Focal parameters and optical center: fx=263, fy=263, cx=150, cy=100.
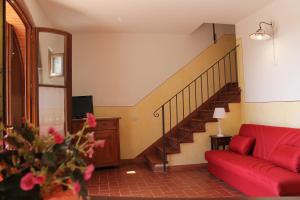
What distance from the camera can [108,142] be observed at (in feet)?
17.4

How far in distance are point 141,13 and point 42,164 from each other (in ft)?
13.7

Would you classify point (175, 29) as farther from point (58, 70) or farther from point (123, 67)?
point (58, 70)

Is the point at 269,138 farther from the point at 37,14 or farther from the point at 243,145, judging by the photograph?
the point at 37,14

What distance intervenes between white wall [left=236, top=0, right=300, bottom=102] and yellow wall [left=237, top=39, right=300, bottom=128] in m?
0.10

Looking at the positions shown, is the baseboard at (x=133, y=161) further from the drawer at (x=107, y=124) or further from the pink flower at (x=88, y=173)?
the pink flower at (x=88, y=173)

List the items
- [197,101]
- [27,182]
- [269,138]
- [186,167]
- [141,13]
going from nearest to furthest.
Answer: [27,182] → [269,138] → [141,13] → [186,167] → [197,101]

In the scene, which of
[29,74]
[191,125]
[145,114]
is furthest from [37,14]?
[191,125]

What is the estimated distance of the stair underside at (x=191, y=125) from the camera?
5202 millimetres

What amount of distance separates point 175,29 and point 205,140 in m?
2.47

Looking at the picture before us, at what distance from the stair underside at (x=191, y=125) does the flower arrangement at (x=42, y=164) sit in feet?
13.9

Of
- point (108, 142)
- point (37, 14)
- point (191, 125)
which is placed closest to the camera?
point (37, 14)

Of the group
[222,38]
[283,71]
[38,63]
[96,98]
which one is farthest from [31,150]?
[222,38]

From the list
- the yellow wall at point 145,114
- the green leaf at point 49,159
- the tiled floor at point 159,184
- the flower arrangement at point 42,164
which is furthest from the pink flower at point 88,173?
the yellow wall at point 145,114

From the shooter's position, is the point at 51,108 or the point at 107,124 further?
the point at 107,124
